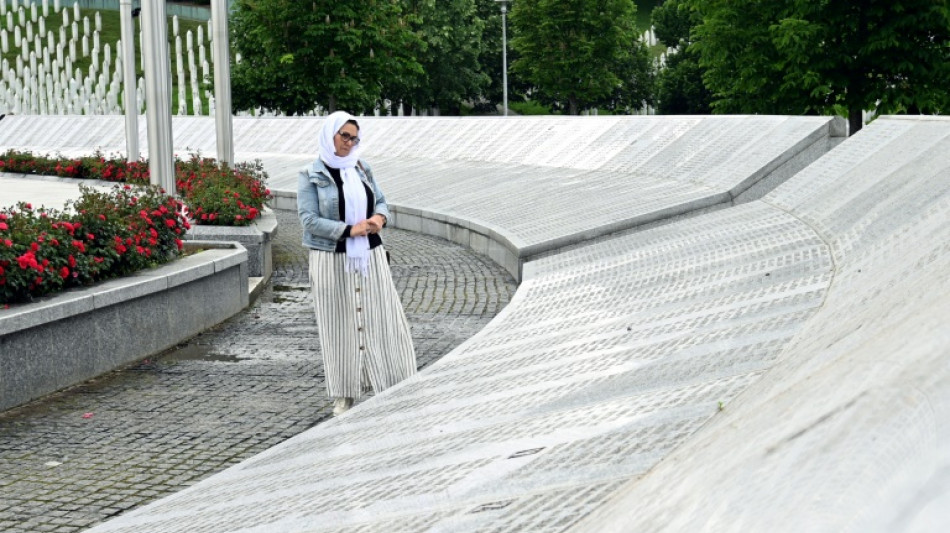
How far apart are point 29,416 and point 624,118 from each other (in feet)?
44.2

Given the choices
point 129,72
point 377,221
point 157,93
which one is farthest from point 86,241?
point 129,72

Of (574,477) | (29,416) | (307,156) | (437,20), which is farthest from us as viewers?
(437,20)

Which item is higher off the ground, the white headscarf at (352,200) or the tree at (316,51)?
the tree at (316,51)

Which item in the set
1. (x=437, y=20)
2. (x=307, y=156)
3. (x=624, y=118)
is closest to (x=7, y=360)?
(x=624, y=118)

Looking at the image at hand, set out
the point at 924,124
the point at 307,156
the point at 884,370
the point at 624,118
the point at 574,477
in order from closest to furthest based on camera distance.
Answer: the point at 884,370 → the point at 574,477 → the point at 924,124 → the point at 624,118 → the point at 307,156

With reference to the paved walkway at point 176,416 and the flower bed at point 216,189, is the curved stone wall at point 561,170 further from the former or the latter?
the flower bed at point 216,189

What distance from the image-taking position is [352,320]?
22.8 ft

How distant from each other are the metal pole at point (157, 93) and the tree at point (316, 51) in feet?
90.3

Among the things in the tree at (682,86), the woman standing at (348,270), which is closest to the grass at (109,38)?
the tree at (682,86)

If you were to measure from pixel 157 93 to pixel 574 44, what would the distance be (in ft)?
155

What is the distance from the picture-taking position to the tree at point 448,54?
5862 cm

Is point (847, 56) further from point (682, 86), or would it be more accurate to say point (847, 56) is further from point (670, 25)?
point (670, 25)

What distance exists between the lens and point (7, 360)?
7.32 m

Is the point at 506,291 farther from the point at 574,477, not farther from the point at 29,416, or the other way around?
the point at 574,477
